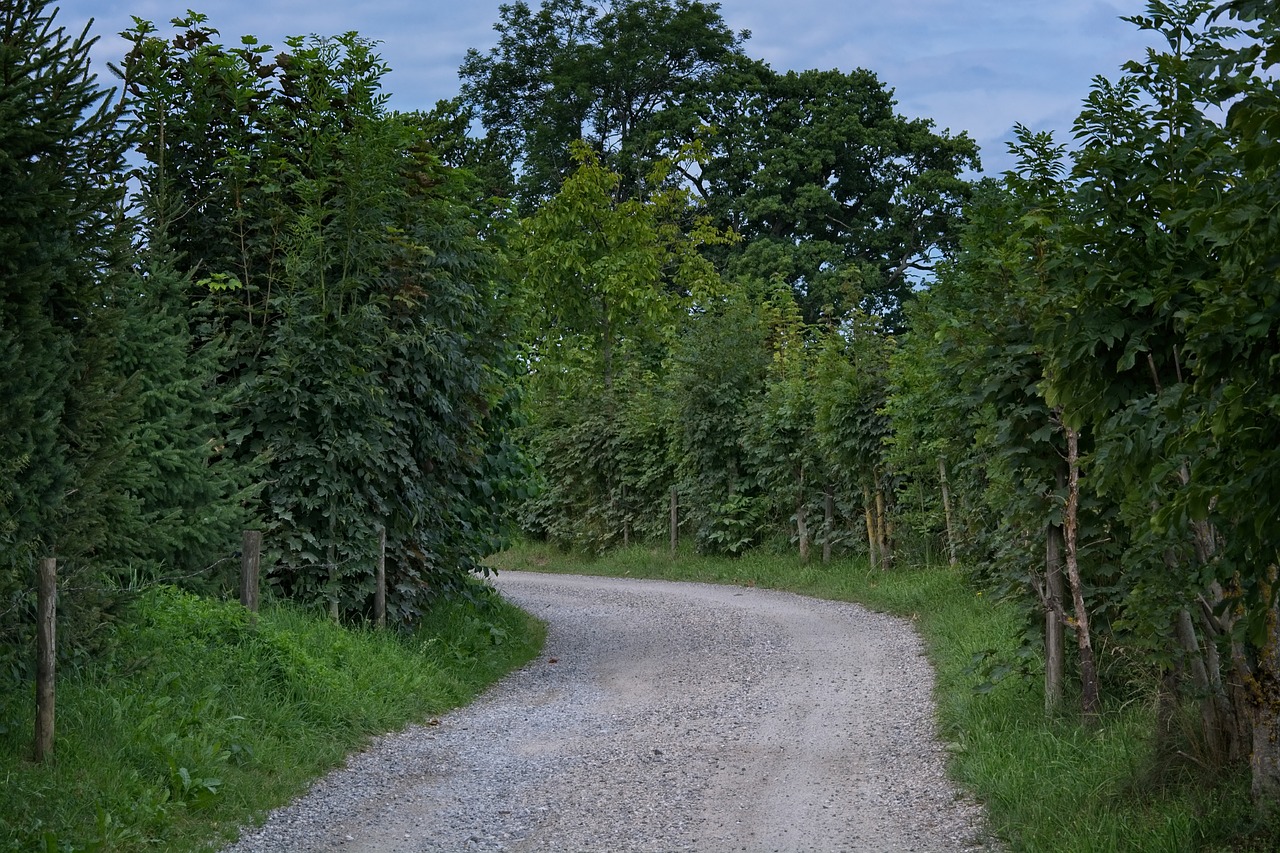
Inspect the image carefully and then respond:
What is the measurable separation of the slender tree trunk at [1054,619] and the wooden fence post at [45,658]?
19.9ft

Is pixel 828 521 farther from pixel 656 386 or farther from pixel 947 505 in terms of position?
pixel 656 386

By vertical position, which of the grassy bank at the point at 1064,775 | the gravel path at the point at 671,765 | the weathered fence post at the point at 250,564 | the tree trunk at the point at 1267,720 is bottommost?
the gravel path at the point at 671,765

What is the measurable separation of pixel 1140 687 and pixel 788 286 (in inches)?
986

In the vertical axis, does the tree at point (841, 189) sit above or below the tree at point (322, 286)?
above

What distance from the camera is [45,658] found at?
6.41 m

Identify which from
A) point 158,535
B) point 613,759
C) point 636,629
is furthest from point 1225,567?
point 636,629

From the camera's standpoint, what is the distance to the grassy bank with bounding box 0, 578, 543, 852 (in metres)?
5.99

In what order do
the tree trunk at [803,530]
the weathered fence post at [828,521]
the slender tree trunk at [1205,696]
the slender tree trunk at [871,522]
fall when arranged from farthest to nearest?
the tree trunk at [803,530] < the weathered fence post at [828,521] < the slender tree trunk at [871,522] < the slender tree trunk at [1205,696]

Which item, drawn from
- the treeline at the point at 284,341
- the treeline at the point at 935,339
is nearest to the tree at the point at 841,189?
the treeline at the point at 935,339

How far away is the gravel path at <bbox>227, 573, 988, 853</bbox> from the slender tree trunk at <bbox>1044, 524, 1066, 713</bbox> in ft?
2.78

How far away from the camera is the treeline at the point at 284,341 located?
8.09 metres

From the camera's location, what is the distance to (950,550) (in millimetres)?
16703

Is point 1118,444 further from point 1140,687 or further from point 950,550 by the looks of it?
point 950,550

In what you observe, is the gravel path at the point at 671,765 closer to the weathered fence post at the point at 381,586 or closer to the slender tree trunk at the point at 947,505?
the weathered fence post at the point at 381,586
